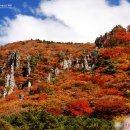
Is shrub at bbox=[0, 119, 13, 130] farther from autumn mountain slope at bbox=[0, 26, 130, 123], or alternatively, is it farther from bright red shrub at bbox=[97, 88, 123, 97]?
bright red shrub at bbox=[97, 88, 123, 97]

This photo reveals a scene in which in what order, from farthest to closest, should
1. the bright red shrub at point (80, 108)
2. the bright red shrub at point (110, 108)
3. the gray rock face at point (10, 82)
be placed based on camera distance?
the gray rock face at point (10, 82) → the bright red shrub at point (80, 108) → the bright red shrub at point (110, 108)

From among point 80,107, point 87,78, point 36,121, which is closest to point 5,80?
point 87,78

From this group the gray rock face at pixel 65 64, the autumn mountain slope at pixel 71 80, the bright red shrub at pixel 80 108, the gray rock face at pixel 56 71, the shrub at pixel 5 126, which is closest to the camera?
the shrub at pixel 5 126

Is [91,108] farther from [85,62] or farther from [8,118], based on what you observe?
[85,62]

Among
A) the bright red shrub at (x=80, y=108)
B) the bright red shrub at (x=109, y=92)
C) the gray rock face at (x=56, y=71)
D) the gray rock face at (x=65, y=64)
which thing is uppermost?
the gray rock face at (x=65, y=64)

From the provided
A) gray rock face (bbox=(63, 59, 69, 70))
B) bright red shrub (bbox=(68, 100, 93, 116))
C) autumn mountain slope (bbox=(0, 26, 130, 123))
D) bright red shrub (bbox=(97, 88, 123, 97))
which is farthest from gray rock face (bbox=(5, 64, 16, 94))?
bright red shrub (bbox=(68, 100, 93, 116))

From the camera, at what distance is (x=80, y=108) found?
6562 centimetres

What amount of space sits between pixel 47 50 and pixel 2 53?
1400 cm

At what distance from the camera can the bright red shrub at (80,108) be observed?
64812 mm

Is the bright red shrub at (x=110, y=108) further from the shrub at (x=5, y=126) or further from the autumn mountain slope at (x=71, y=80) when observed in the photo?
the shrub at (x=5, y=126)

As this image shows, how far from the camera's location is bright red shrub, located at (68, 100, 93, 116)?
64.8 metres

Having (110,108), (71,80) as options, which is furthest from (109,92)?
(71,80)

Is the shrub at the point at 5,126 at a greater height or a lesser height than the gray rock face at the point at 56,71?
lesser

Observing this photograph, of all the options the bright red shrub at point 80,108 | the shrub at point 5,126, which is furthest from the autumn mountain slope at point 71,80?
the shrub at point 5,126
